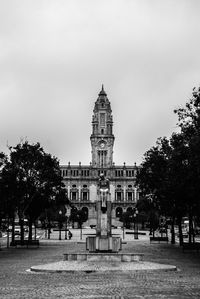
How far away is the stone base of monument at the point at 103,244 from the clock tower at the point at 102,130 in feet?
413

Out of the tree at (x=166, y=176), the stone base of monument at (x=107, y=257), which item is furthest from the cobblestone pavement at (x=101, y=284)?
the tree at (x=166, y=176)

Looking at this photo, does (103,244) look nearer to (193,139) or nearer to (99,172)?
(193,139)

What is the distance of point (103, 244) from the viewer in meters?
27.2

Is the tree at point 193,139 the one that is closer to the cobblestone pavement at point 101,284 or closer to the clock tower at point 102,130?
the cobblestone pavement at point 101,284

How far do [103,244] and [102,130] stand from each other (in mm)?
127028

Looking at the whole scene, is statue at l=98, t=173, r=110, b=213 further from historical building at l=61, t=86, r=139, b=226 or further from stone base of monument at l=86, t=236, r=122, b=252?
historical building at l=61, t=86, r=139, b=226

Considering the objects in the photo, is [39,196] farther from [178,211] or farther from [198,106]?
[198,106]

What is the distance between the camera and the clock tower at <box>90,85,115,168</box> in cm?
15262

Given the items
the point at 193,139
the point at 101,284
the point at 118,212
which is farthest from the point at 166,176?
the point at 118,212

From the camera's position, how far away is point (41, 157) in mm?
49625

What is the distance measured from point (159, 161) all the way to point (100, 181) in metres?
19.4

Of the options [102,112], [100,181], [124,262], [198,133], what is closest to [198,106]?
[198,133]

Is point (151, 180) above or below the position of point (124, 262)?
above

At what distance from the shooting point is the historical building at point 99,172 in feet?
503
